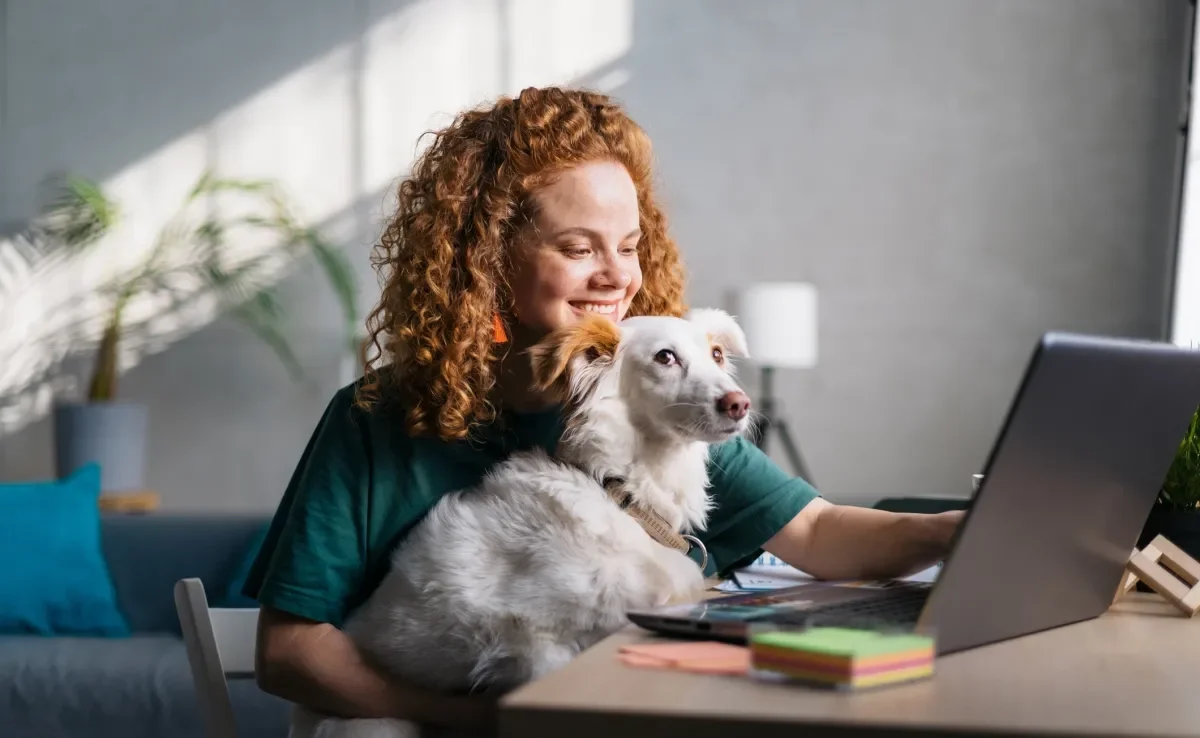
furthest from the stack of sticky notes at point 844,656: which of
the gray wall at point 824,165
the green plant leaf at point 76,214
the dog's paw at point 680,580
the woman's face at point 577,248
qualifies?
the green plant leaf at point 76,214

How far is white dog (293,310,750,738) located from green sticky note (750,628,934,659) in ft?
1.23

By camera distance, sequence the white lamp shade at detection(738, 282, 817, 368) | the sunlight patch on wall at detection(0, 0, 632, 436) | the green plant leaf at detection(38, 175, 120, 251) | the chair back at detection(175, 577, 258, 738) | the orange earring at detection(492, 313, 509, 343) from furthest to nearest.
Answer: the sunlight patch on wall at detection(0, 0, 632, 436), the green plant leaf at detection(38, 175, 120, 251), the white lamp shade at detection(738, 282, 817, 368), the orange earring at detection(492, 313, 509, 343), the chair back at detection(175, 577, 258, 738)

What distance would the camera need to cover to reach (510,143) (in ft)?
5.22

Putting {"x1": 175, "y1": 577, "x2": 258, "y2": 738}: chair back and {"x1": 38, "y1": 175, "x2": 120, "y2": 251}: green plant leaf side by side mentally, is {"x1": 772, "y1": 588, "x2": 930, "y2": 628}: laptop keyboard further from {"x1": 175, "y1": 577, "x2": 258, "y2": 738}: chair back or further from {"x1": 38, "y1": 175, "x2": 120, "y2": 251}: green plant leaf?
{"x1": 38, "y1": 175, "x2": 120, "y2": 251}: green plant leaf

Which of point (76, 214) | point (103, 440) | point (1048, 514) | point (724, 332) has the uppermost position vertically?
point (76, 214)

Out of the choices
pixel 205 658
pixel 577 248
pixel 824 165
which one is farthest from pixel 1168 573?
pixel 824 165

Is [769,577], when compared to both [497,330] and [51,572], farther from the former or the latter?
[51,572]

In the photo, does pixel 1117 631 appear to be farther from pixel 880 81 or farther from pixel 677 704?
pixel 880 81

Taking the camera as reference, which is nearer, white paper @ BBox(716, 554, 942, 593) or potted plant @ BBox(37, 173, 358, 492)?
white paper @ BBox(716, 554, 942, 593)

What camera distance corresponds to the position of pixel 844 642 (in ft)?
2.70

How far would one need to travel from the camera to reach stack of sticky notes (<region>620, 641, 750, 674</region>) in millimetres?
876

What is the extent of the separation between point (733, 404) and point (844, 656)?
571 millimetres

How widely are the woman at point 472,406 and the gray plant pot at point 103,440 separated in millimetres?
3675

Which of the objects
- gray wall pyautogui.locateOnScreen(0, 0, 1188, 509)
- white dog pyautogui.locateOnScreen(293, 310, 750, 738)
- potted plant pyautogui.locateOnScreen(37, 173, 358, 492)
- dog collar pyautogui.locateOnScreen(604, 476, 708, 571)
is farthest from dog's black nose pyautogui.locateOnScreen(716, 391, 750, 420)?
potted plant pyautogui.locateOnScreen(37, 173, 358, 492)
